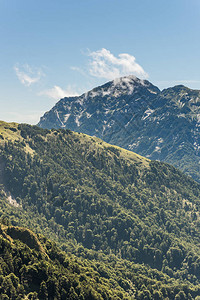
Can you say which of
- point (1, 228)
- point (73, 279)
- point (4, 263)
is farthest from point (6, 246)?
point (73, 279)

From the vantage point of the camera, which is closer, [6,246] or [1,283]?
[1,283]

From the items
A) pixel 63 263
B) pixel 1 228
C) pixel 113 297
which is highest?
pixel 1 228

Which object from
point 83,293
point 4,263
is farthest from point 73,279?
point 4,263

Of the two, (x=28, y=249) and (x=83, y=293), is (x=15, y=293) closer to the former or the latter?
(x=28, y=249)

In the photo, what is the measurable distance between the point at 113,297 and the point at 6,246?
85.0 m

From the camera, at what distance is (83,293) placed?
164 metres

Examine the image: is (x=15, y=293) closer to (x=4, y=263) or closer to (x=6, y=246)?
(x=4, y=263)

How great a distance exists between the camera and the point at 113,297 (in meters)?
194

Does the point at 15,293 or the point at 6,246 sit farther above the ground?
the point at 6,246

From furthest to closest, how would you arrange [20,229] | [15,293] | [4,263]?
[20,229], [4,263], [15,293]

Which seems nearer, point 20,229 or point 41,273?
point 41,273

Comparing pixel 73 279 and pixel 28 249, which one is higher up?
pixel 28 249

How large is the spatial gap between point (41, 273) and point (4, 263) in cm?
1978

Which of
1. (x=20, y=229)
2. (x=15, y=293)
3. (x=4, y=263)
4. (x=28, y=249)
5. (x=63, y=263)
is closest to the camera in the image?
(x=15, y=293)
